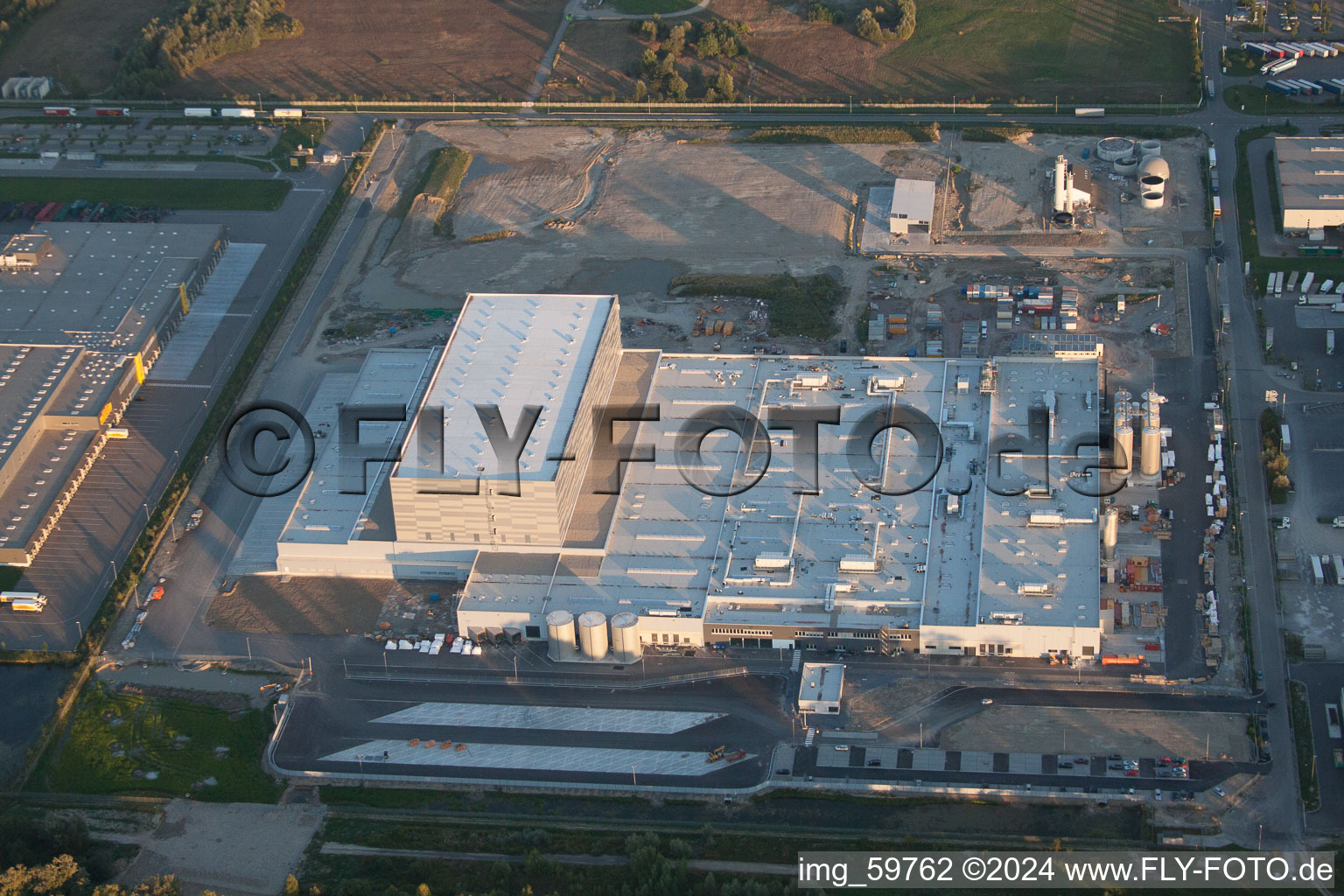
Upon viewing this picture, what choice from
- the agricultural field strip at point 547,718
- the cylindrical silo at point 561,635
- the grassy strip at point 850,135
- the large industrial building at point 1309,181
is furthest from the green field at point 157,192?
the large industrial building at point 1309,181

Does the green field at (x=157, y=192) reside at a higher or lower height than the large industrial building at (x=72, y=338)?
higher

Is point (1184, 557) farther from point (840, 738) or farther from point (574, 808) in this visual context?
point (574, 808)

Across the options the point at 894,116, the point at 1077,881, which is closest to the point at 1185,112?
the point at 894,116

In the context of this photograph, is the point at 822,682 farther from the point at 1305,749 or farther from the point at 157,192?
the point at 157,192

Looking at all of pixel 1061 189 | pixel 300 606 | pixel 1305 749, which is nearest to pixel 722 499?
pixel 300 606

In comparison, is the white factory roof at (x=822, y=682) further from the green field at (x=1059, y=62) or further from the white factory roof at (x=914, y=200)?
the green field at (x=1059, y=62)
